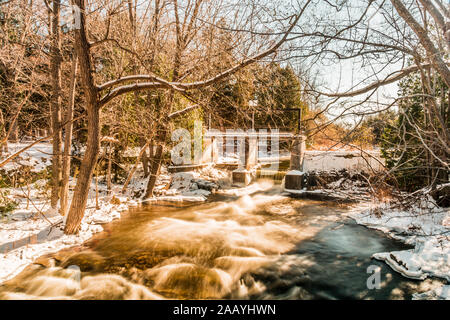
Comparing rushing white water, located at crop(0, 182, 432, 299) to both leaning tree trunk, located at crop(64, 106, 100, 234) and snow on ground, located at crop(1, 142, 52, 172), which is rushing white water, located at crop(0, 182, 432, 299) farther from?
snow on ground, located at crop(1, 142, 52, 172)

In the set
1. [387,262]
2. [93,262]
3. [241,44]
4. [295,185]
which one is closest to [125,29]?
[241,44]

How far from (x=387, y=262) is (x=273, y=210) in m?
4.52

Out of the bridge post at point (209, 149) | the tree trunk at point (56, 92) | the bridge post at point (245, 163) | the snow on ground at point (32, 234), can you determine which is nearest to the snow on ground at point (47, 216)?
the snow on ground at point (32, 234)

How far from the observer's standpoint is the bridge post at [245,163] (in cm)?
1421

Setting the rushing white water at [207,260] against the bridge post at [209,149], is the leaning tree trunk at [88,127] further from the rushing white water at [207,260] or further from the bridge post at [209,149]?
the bridge post at [209,149]

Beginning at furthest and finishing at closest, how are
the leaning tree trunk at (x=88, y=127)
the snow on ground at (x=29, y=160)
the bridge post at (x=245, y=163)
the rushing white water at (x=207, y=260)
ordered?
the bridge post at (x=245, y=163), the snow on ground at (x=29, y=160), the leaning tree trunk at (x=88, y=127), the rushing white water at (x=207, y=260)

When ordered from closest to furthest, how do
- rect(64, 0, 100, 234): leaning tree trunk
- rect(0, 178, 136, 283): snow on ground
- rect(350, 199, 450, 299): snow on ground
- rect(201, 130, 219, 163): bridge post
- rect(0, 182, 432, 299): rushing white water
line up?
rect(0, 182, 432, 299): rushing white water → rect(350, 199, 450, 299): snow on ground → rect(0, 178, 136, 283): snow on ground → rect(64, 0, 100, 234): leaning tree trunk → rect(201, 130, 219, 163): bridge post

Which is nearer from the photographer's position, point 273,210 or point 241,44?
point 241,44

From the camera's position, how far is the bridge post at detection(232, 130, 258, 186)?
14.2 m

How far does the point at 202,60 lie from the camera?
18.4ft

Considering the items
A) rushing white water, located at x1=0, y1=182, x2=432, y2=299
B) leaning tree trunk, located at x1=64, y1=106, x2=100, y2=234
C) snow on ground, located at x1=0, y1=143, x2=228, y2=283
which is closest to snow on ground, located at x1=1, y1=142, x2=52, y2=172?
snow on ground, located at x1=0, y1=143, x2=228, y2=283

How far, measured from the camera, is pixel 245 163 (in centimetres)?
1468
